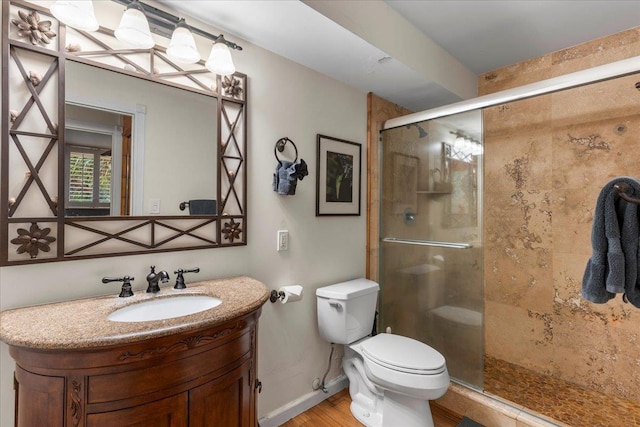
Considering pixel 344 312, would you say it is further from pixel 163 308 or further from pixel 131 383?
pixel 131 383

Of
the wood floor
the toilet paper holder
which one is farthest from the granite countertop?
the wood floor

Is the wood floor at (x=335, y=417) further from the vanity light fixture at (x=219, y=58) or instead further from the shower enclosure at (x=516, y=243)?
the vanity light fixture at (x=219, y=58)

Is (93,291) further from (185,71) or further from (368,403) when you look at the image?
(368,403)

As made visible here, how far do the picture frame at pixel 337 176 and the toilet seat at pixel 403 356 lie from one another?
0.89 m

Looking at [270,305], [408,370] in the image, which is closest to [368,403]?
[408,370]

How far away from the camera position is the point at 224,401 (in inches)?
43.0

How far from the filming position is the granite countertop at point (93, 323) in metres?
0.83

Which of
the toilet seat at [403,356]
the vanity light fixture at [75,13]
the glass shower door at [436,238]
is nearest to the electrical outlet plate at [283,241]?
the toilet seat at [403,356]

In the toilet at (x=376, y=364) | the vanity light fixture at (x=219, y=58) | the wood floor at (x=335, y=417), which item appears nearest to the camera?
the vanity light fixture at (x=219, y=58)

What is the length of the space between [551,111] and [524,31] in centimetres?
62

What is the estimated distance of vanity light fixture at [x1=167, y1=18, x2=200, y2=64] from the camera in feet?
4.28

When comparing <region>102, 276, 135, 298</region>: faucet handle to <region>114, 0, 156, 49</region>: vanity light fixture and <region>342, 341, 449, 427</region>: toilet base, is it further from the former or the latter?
<region>342, 341, 449, 427</region>: toilet base

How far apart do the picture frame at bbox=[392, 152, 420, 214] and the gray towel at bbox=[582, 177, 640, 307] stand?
135 cm

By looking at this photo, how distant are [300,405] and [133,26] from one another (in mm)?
2174
